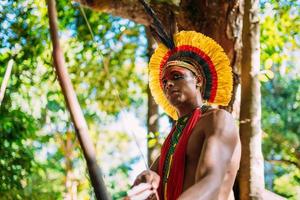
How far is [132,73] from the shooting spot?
7.78 metres

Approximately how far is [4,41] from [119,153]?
9.58 meters

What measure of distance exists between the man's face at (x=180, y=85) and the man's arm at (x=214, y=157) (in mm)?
238

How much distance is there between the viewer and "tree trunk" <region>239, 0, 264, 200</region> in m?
3.43

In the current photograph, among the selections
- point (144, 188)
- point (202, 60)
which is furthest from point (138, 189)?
point (202, 60)

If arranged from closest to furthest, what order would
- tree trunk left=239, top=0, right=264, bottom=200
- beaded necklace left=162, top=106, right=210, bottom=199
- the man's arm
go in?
the man's arm < beaded necklace left=162, top=106, right=210, bottom=199 < tree trunk left=239, top=0, right=264, bottom=200

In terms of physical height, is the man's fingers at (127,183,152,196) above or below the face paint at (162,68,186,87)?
below

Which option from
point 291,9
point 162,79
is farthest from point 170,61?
point 291,9

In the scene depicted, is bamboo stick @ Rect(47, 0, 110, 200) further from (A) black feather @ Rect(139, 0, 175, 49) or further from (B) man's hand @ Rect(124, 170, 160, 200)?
(A) black feather @ Rect(139, 0, 175, 49)

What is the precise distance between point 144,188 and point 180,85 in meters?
0.81

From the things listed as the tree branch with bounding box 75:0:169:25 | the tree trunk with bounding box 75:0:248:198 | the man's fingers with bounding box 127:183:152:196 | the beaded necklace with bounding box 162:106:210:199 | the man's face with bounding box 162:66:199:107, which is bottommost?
the man's fingers with bounding box 127:183:152:196

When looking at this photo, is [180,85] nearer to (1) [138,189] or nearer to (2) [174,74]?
(2) [174,74]

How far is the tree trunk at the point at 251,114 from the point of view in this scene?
3.43 m

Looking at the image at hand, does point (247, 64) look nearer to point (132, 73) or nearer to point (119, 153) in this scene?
point (132, 73)

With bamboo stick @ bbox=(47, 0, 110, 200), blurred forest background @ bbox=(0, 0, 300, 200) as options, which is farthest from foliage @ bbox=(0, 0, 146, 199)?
bamboo stick @ bbox=(47, 0, 110, 200)
